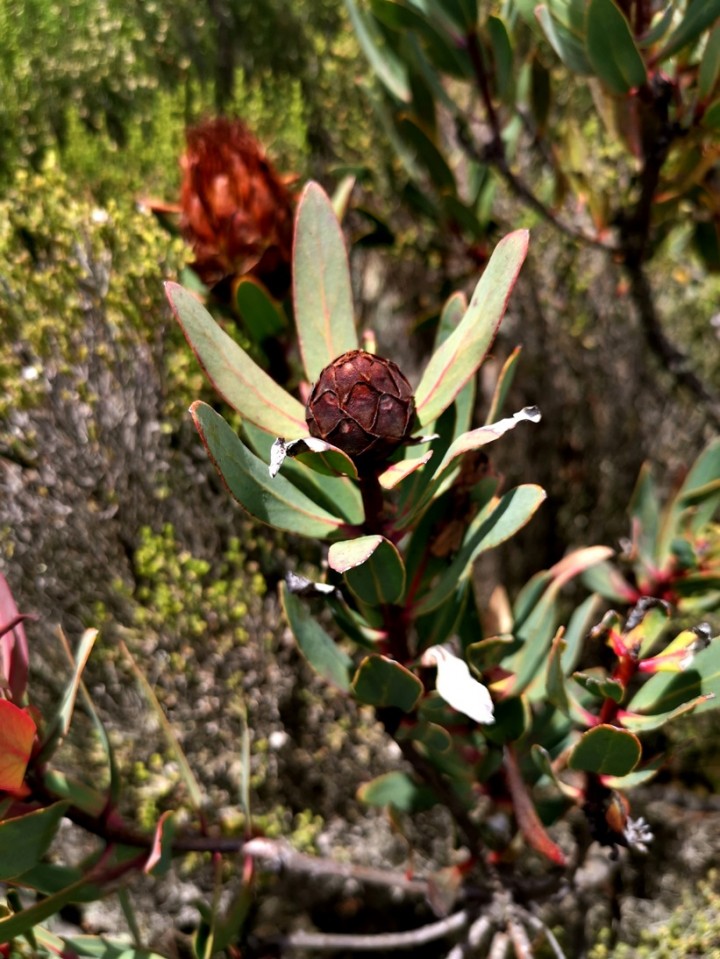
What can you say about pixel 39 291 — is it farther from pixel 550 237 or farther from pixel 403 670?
pixel 550 237

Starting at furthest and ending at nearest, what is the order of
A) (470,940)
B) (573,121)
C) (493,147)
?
1. (573,121)
2. (493,147)
3. (470,940)

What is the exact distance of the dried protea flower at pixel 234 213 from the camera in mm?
815

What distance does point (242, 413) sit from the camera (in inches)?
20.9

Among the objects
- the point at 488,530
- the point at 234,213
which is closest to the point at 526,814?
the point at 488,530

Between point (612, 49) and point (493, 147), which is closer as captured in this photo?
point (612, 49)

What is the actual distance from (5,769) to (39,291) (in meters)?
0.52

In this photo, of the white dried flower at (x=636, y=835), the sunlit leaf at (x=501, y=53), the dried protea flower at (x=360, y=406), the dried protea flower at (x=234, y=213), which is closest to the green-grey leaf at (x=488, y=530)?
the dried protea flower at (x=360, y=406)

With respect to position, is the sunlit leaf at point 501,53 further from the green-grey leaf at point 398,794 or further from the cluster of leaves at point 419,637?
the green-grey leaf at point 398,794

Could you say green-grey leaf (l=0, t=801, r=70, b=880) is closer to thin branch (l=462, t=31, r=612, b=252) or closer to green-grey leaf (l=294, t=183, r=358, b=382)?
green-grey leaf (l=294, t=183, r=358, b=382)

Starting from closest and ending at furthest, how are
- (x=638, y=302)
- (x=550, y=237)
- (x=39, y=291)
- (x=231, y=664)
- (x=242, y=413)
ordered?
1. (x=242, y=413)
2. (x=39, y=291)
3. (x=231, y=664)
4. (x=638, y=302)
5. (x=550, y=237)

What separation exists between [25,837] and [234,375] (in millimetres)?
344

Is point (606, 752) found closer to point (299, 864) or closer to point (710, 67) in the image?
point (299, 864)

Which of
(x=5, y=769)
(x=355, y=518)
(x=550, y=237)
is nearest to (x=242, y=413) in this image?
(x=355, y=518)

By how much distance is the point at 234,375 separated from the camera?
0.53 m
